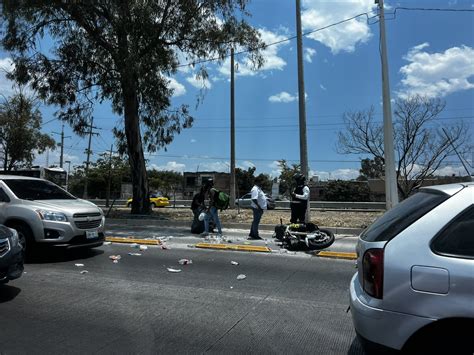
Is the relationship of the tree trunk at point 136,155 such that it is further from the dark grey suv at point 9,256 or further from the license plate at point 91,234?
the dark grey suv at point 9,256

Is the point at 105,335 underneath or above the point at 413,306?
underneath

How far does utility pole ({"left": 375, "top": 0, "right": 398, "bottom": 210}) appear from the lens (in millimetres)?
13984

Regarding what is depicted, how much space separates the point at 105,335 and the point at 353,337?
2586 millimetres

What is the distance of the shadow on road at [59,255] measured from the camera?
8.80 m

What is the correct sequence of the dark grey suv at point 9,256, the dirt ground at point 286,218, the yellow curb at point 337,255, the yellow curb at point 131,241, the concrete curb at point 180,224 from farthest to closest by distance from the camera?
the dirt ground at point 286,218 → the concrete curb at point 180,224 → the yellow curb at point 131,241 → the yellow curb at point 337,255 → the dark grey suv at point 9,256

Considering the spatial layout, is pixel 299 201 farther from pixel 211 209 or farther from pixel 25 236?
pixel 25 236

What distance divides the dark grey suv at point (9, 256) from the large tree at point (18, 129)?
2835 centimetres

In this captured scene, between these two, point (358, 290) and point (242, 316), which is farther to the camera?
point (242, 316)

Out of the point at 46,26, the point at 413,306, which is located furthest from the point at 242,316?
the point at 46,26

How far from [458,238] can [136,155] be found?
59.6 feet

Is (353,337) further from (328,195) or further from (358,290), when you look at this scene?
(328,195)

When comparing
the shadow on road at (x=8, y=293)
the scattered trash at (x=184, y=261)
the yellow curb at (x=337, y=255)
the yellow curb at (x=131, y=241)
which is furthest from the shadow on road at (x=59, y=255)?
the yellow curb at (x=337, y=255)

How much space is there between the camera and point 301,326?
4.96 m

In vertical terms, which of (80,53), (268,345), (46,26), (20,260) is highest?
(46,26)
